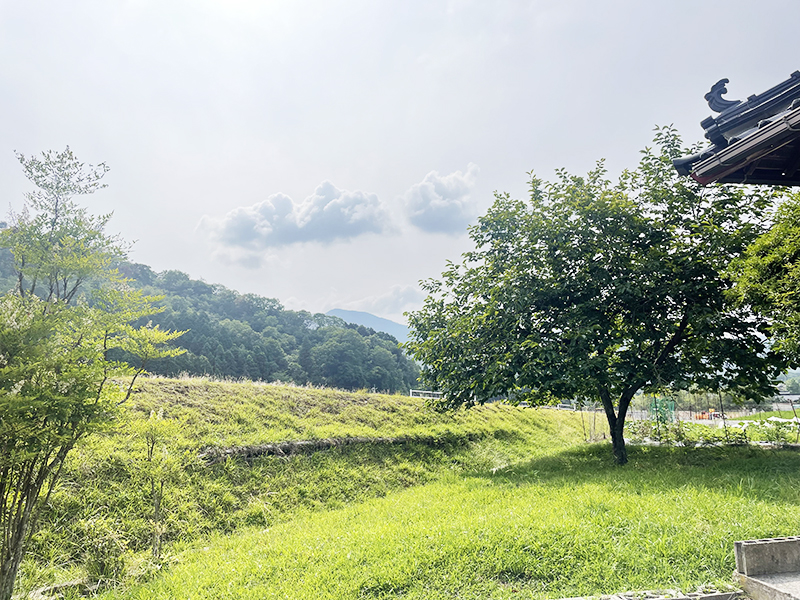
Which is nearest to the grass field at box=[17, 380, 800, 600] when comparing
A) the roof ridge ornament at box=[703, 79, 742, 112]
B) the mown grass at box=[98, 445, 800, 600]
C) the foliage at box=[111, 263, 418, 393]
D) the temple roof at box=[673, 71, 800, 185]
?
the mown grass at box=[98, 445, 800, 600]

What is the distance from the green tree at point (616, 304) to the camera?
356 inches

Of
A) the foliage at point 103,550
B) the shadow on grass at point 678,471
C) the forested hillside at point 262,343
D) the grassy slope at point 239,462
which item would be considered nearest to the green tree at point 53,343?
the grassy slope at point 239,462

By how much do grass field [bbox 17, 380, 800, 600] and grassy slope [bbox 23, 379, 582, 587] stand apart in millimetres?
38

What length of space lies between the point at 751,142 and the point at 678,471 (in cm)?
581

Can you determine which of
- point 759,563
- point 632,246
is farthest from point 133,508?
point 632,246

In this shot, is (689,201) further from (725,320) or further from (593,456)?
(593,456)

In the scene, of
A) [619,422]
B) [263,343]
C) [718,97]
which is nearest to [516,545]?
[619,422]

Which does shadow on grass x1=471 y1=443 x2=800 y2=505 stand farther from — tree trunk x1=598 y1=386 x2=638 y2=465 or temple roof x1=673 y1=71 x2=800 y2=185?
temple roof x1=673 y1=71 x2=800 y2=185

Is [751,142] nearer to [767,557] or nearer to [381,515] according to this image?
[767,557]

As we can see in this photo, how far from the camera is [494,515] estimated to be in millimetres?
5777

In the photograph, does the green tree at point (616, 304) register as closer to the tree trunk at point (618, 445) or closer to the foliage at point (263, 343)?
the tree trunk at point (618, 445)

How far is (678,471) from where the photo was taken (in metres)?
8.02

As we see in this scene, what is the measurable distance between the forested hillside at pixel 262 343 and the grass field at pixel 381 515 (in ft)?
81.3

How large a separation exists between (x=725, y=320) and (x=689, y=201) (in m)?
2.74
